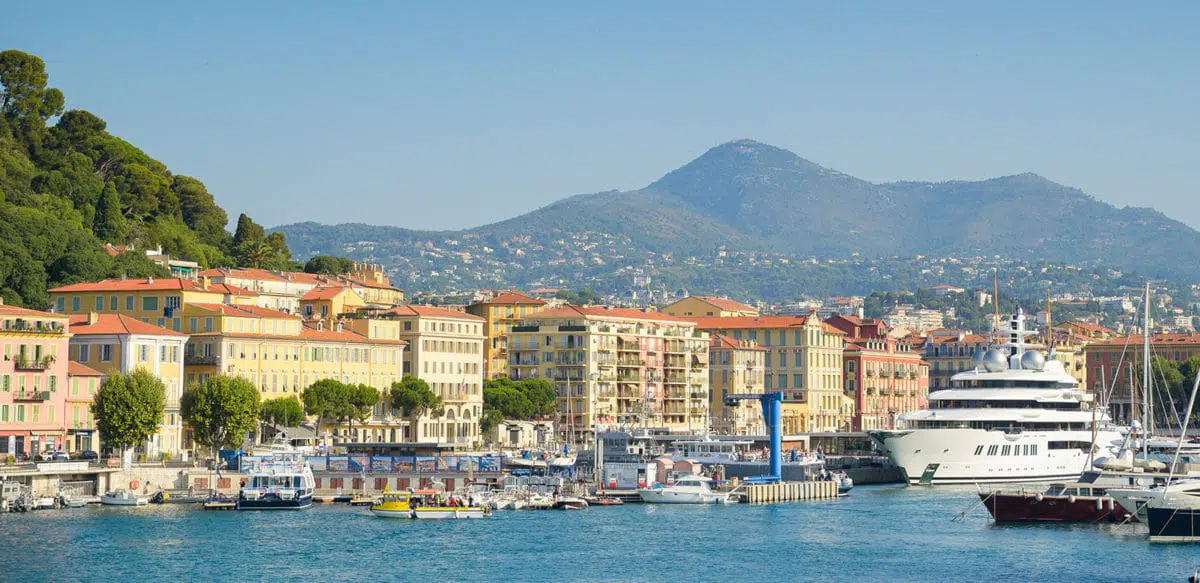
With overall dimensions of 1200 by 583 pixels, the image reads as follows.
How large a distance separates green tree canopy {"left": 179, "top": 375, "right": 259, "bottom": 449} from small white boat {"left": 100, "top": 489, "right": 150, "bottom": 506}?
1117 cm

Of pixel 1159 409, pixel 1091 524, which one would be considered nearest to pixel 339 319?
pixel 1091 524

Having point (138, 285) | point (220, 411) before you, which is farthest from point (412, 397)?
point (220, 411)

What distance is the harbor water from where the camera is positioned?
59.1 metres

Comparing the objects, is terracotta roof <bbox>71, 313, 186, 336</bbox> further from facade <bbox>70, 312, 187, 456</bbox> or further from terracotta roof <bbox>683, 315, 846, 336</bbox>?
terracotta roof <bbox>683, 315, 846, 336</bbox>

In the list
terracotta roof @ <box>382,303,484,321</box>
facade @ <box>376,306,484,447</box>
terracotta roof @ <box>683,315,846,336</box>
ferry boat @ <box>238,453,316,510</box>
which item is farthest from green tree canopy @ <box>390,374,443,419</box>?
terracotta roof @ <box>683,315,846,336</box>

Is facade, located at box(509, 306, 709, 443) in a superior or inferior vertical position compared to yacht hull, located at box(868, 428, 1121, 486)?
superior

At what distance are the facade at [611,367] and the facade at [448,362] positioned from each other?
1083 centimetres

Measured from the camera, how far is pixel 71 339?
3588 inches

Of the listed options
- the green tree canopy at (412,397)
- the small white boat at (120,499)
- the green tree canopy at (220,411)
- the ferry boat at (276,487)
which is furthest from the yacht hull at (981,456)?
the small white boat at (120,499)

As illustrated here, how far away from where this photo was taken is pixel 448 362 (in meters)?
119

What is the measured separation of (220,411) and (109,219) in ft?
127

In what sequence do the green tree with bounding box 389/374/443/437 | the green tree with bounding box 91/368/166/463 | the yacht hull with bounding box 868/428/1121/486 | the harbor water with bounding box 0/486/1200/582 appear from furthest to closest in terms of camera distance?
the green tree with bounding box 389/374/443/437 < the yacht hull with bounding box 868/428/1121/486 < the green tree with bounding box 91/368/166/463 < the harbor water with bounding box 0/486/1200/582

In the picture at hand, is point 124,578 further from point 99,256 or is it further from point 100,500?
point 99,256

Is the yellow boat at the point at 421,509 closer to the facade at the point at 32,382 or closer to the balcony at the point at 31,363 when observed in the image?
the facade at the point at 32,382
